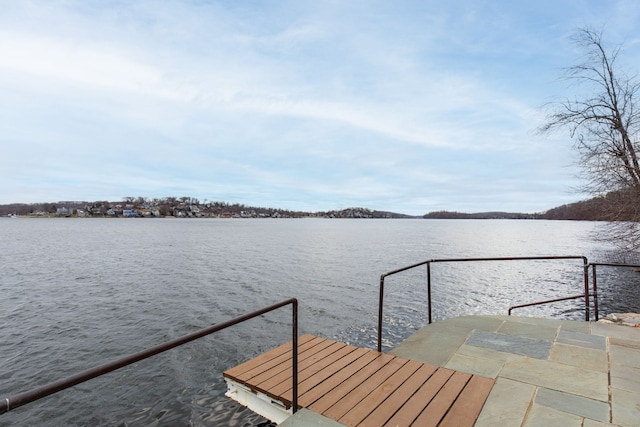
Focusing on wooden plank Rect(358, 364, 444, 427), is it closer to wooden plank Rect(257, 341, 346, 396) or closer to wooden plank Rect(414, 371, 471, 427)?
wooden plank Rect(414, 371, 471, 427)

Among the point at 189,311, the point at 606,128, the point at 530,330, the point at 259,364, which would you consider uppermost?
the point at 606,128

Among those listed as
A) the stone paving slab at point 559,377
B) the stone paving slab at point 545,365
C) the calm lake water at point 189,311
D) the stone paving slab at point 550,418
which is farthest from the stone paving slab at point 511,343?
the calm lake water at point 189,311

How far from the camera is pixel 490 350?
15.5ft

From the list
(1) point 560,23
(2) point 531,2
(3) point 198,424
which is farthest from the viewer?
(1) point 560,23

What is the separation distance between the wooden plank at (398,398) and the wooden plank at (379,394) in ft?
0.12

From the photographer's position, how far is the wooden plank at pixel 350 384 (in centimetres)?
331

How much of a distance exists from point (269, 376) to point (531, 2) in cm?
1270

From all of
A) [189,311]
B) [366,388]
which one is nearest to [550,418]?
[366,388]

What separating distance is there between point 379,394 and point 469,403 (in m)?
0.88

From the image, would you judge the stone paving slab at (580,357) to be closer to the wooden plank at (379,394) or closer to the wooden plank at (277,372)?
the wooden plank at (379,394)

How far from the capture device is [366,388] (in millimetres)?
3592

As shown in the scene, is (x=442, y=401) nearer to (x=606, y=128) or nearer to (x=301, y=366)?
(x=301, y=366)

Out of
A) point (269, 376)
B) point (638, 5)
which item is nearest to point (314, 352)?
point (269, 376)

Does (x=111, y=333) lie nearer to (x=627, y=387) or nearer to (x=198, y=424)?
(x=198, y=424)
